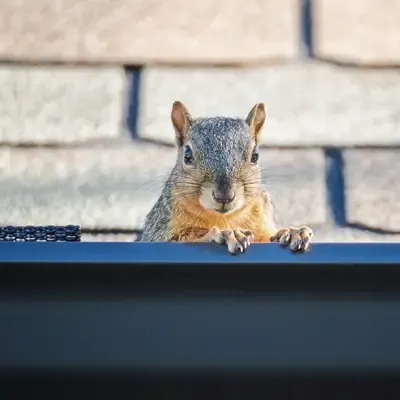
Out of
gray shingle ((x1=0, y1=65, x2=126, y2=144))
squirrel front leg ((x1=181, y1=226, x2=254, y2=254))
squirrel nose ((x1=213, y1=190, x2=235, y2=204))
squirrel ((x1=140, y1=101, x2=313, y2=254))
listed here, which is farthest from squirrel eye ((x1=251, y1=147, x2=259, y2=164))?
gray shingle ((x1=0, y1=65, x2=126, y2=144))

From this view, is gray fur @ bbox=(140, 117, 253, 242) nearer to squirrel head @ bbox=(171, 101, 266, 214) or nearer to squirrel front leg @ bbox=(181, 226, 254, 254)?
squirrel head @ bbox=(171, 101, 266, 214)

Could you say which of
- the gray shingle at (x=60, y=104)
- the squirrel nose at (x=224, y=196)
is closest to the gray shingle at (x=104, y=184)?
the gray shingle at (x=60, y=104)

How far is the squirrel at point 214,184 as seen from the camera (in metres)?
1.19

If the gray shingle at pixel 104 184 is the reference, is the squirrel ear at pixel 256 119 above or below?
above

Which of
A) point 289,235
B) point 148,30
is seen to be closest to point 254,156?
point 289,235

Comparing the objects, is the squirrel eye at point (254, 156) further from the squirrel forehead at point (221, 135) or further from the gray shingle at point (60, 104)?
the gray shingle at point (60, 104)

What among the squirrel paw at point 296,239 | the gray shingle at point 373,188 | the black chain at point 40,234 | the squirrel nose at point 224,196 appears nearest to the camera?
the squirrel paw at point 296,239

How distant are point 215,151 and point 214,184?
0.07 metres

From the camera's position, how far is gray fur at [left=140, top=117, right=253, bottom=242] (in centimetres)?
121

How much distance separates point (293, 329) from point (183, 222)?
52cm

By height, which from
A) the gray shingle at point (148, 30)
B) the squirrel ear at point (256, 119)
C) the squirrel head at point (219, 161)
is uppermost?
the gray shingle at point (148, 30)

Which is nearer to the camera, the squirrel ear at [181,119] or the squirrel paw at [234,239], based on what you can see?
the squirrel paw at [234,239]

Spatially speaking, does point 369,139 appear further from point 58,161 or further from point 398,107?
point 58,161

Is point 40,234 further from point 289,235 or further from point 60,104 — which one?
point 60,104
